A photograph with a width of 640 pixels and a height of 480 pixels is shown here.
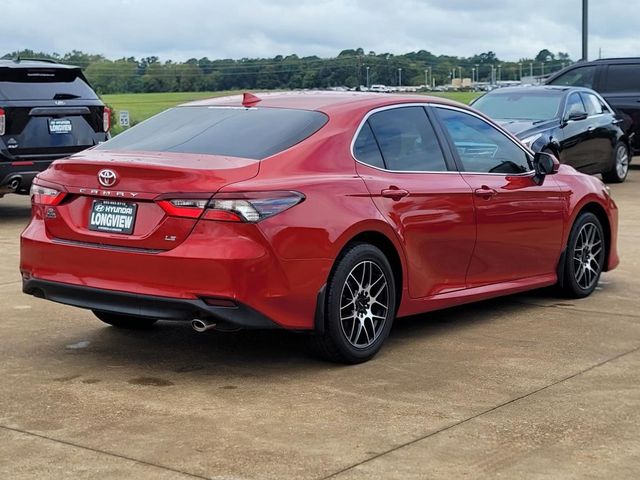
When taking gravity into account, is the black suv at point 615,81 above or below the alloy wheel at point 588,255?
above

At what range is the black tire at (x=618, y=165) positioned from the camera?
59.0 ft

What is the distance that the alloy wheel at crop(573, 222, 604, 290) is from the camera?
838 cm

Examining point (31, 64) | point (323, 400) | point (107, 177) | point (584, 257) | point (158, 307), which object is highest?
point (31, 64)

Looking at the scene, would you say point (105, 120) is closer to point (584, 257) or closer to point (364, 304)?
point (584, 257)

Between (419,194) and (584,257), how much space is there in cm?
223

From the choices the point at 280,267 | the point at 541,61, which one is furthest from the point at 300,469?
the point at 541,61

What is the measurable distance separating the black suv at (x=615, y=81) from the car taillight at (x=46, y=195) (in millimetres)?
15127

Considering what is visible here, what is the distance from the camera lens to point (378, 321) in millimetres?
6461

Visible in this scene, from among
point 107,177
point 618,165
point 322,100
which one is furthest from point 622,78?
point 107,177

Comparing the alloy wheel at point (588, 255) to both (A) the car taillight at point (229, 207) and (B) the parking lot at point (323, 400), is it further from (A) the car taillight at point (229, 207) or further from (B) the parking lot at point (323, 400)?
(A) the car taillight at point (229, 207)

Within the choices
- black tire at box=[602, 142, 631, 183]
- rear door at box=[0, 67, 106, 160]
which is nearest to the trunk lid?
rear door at box=[0, 67, 106, 160]

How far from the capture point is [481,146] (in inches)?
299

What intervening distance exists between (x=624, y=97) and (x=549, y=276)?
1292 centimetres

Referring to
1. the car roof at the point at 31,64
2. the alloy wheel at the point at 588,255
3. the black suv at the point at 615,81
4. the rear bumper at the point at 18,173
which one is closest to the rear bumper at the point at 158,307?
the alloy wheel at the point at 588,255
